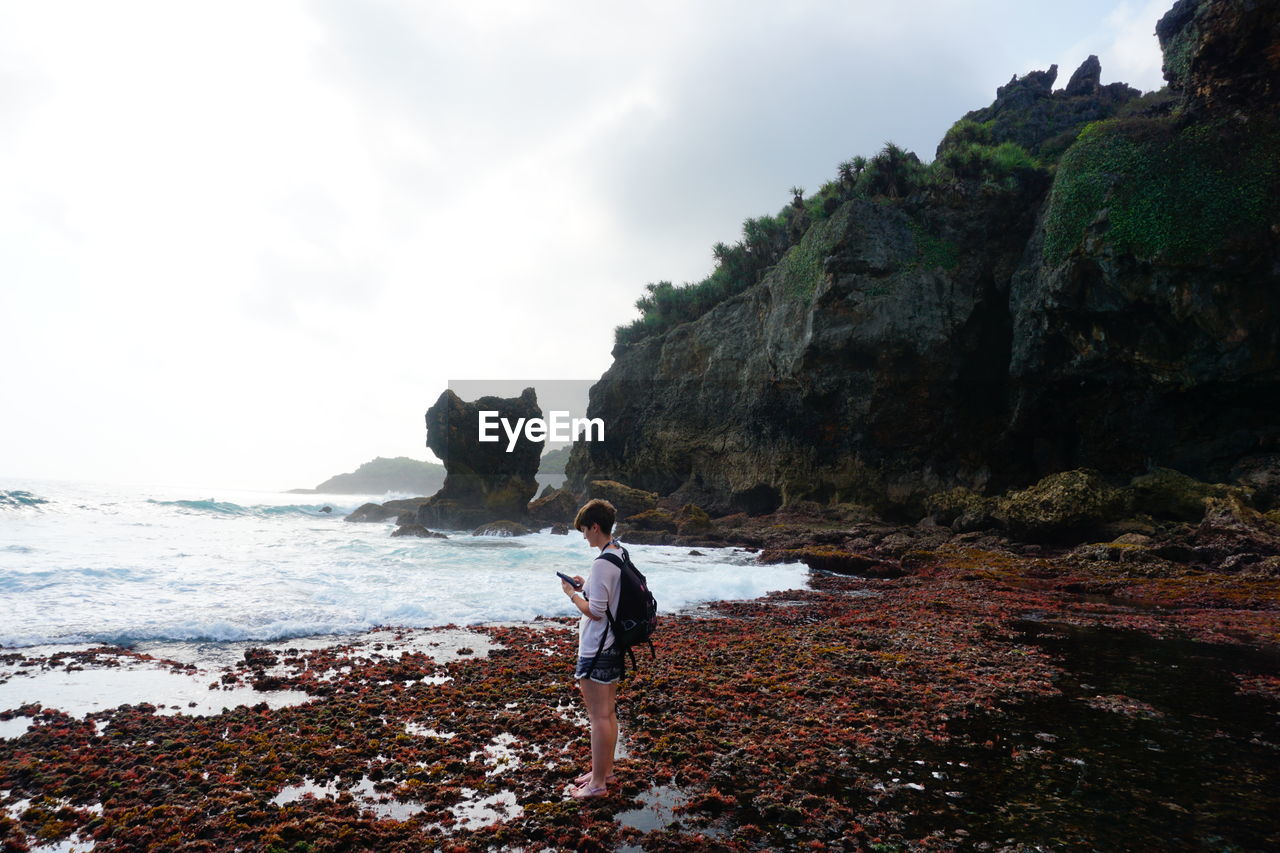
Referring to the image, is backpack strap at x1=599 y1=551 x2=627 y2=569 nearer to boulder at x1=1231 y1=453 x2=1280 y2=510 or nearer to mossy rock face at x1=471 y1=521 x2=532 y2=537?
boulder at x1=1231 y1=453 x2=1280 y2=510

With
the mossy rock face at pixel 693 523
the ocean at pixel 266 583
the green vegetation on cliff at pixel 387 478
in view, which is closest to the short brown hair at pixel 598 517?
the ocean at pixel 266 583

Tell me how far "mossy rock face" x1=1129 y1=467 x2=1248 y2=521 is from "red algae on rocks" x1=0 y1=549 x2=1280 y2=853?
1463 centimetres

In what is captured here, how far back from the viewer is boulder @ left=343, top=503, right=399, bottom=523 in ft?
163

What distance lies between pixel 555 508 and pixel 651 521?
10.4 metres

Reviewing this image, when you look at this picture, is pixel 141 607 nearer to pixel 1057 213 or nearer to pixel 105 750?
pixel 105 750

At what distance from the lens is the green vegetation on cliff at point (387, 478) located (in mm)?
150500

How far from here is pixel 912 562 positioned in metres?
20.1

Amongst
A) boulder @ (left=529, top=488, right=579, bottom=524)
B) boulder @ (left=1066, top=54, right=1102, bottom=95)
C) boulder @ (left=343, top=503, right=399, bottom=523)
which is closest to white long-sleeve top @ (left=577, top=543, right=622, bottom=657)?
boulder @ (left=529, top=488, right=579, bottom=524)

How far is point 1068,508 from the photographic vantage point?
69.9 feet

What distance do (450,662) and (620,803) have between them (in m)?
4.87

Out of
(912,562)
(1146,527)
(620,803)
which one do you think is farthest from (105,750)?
(1146,527)

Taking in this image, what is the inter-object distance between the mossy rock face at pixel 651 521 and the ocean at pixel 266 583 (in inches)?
296

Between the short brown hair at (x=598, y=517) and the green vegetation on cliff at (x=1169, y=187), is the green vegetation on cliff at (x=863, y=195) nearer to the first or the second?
the green vegetation on cliff at (x=1169, y=187)

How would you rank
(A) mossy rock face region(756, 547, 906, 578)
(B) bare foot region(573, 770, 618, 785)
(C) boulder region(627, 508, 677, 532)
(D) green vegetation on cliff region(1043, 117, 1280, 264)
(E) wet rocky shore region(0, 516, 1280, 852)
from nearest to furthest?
(E) wet rocky shore region(0, 516, 1280, 852)
(B) bare foot region(573, 770, 618, 785)
(A) mossy rock face region(756, 547, 906, 578)
(D) green vegetation on cliff region(1043, 117, 1280, 264)
(C) boulder region(627, 508, 677, 532)
